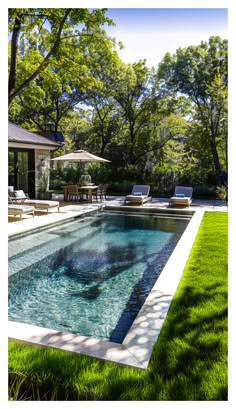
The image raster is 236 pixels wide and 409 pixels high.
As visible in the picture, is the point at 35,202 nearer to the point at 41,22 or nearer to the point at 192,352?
the point at 41,22

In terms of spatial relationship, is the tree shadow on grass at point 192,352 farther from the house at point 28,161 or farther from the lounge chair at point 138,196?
the house at point 28,161

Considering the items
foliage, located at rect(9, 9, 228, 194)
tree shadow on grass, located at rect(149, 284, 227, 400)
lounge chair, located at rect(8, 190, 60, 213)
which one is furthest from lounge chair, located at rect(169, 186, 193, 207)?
tree shadow on grass, located at rect(149, 284, 227, 400)

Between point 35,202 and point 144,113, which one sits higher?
point 144,113

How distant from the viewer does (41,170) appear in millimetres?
18281

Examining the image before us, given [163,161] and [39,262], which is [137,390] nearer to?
[39,262]

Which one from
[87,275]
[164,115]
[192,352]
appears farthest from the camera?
[164,115]

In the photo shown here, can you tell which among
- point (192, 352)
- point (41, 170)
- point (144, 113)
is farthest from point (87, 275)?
point (144, 113)

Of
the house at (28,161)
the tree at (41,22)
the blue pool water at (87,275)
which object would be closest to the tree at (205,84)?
the house at (28,161)

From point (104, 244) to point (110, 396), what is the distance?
23.2ft

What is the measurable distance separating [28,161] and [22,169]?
24.4 inches

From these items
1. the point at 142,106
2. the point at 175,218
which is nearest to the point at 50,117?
the point at 142,106

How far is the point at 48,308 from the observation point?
5.50 meters

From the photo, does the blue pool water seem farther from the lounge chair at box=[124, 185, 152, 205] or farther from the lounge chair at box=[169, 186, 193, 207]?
the lounge chair at box=[124, 185, 152, 205]

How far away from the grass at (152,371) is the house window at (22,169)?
14.0 metres
